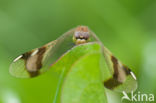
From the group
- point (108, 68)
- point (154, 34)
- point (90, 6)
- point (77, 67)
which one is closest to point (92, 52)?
point (77, 67)

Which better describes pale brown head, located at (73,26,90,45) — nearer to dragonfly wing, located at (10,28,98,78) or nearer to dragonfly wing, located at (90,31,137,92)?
dragonfly wing, located at (10,28,98,78)

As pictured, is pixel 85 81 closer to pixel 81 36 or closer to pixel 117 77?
pixel 117 77

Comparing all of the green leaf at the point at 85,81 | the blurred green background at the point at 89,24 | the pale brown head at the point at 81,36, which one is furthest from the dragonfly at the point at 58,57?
the blurred green background at the point at 89,24

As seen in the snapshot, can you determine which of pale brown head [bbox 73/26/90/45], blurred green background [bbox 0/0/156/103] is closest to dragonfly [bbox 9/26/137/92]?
pale brown head [bbox 73/26/90/45]

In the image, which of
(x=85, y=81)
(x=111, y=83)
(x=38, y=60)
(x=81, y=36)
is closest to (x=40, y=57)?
(x=38, y=60)

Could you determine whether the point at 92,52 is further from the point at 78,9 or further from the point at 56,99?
the point at 78,9
